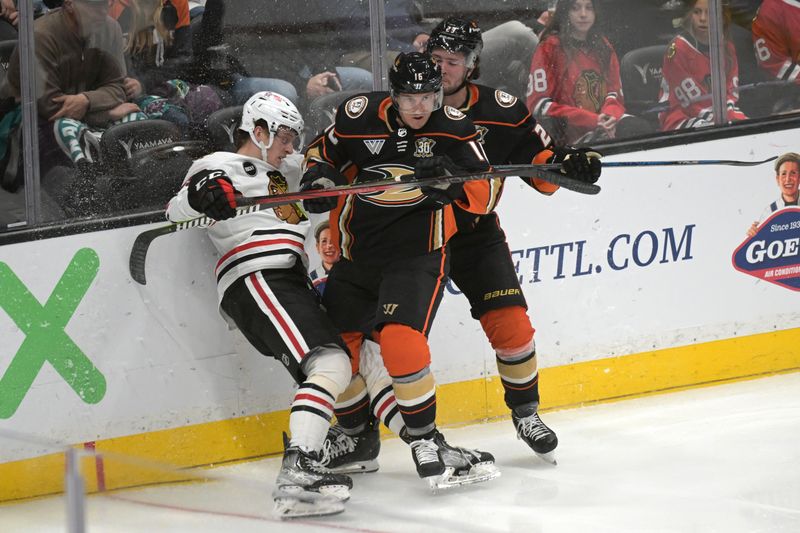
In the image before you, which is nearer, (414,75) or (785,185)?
(414,75)

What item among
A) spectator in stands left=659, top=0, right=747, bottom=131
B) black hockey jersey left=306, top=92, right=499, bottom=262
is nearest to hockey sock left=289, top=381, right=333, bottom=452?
black hockey jersey left=306, top=92, right=499, bottom=262

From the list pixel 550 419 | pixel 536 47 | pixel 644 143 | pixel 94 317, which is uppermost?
pixel 536 47

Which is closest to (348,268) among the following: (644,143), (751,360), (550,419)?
(550,419)

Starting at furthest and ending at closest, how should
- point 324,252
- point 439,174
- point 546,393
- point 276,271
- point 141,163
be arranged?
1. point 546,393
2. point 324,252
3. point 141,163
4. point 276,271
5. point 439,174

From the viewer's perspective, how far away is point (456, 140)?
299cm

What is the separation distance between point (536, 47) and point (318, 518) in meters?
1.93

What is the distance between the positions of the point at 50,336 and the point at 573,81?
1951 millimetres

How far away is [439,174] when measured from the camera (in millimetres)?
2807

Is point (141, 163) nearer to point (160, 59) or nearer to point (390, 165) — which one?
point (160, 59)

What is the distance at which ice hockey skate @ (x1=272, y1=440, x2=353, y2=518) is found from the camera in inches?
106

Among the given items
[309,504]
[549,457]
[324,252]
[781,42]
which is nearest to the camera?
[309,504]

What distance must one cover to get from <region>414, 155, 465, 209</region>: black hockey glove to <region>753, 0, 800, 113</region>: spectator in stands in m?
1.77

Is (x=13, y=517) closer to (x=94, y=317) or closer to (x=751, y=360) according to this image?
(x=94, y=317)

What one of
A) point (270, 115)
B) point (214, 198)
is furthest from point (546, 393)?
point (214, 198)
